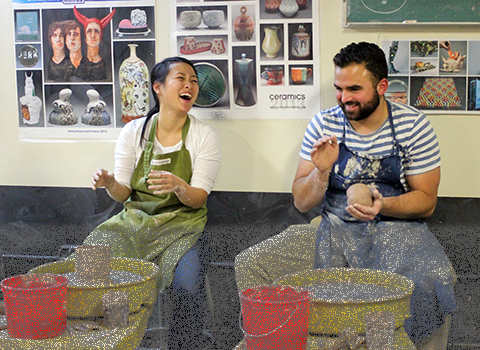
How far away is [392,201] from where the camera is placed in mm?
1841

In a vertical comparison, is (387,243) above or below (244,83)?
below

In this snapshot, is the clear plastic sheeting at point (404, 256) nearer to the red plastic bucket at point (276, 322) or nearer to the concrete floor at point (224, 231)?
the concrete floor at point (224, 231)

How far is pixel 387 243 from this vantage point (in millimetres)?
1814

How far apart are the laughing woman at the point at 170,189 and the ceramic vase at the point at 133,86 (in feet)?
0.44

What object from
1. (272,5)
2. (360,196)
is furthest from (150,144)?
(360,196)

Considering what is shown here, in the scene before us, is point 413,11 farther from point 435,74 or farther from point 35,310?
point 35,310

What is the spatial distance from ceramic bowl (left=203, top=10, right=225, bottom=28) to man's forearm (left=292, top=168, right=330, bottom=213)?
866 mm

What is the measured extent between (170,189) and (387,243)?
0.82m

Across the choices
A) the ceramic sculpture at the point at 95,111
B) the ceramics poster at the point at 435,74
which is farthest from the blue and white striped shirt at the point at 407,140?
the ceramic sculpture at the point at 95,111

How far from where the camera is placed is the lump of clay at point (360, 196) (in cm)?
173

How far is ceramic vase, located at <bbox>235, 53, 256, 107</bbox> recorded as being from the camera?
2398 mm

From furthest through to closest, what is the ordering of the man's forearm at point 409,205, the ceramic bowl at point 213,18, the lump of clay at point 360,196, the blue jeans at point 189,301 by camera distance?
1. the ceramic bowl at point 213,18
2. the blue jeans at point 189,301
3. the man's forearm at point 409,205
4. the lump of clay at point 360,196

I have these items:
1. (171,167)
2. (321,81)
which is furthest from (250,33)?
(171,167)

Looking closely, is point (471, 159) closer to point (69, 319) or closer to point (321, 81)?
point (321, 81)
